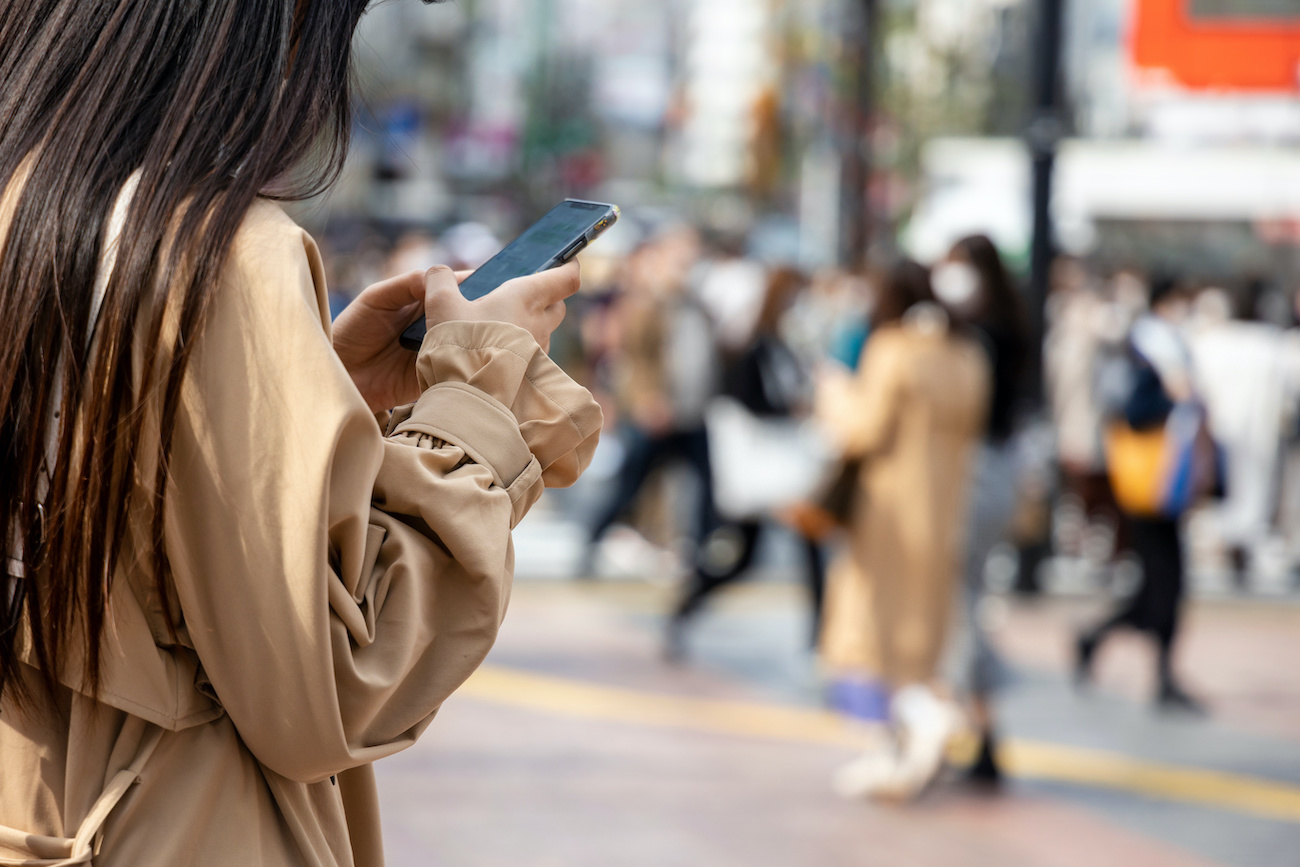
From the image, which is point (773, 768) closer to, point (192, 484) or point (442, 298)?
point (442, 298)

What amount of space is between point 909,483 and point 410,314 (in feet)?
12.9

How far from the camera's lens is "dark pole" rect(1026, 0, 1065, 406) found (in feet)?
30.0

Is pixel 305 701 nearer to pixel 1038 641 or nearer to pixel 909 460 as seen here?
pixel 909 460

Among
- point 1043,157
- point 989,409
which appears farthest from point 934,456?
point 1043,157

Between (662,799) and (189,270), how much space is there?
4199 mm

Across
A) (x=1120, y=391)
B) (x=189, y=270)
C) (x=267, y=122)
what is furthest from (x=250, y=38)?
(x=1120, y=391)

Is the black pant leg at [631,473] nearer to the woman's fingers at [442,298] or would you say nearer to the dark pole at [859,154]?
the dark pole at [859,154]

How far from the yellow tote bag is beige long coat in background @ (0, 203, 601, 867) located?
5.68 m

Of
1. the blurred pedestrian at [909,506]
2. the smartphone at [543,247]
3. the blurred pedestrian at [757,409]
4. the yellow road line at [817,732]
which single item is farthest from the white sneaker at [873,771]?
the smartphone at [543,247]

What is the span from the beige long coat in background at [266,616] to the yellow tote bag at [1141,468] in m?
5.68

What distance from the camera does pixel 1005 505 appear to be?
5.52m

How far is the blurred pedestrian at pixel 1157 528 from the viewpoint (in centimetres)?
661

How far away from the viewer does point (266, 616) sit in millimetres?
1203

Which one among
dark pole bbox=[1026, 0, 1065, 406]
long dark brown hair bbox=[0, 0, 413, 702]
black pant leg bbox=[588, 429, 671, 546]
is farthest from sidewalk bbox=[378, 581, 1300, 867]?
long dark brown hair bbox=[0, 0, 413, 702]
